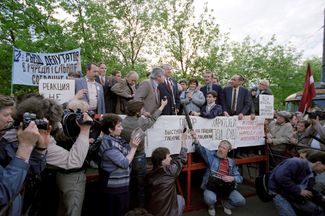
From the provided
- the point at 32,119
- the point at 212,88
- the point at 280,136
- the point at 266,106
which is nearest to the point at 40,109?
the point at 32,119

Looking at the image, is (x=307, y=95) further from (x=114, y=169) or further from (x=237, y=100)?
(x=114, y=169)

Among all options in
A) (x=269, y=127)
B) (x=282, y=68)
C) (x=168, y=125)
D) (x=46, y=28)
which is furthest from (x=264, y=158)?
(x=282, y=68)

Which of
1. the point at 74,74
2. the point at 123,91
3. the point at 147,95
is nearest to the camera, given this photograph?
the point at 147,95

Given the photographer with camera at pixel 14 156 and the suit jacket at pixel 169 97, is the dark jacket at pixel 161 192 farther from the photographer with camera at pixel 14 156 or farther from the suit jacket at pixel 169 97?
the photographer with camera at pixel 14 156

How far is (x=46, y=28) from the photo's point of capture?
1255 cm

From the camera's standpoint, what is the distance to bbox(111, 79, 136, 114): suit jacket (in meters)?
5.39

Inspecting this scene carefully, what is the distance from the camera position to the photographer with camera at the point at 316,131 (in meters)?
5.02

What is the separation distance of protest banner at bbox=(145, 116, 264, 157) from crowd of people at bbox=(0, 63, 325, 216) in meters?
0.16

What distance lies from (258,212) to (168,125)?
2292 millimetres

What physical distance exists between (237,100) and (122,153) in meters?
3.48

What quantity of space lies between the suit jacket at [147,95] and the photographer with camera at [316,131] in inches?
119

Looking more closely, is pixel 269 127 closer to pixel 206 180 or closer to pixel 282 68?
pixel 206 180

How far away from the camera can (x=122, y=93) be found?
5.37 metres

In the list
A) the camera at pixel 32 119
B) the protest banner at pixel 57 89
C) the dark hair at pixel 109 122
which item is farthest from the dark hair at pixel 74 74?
the camera at pixel 32 119
